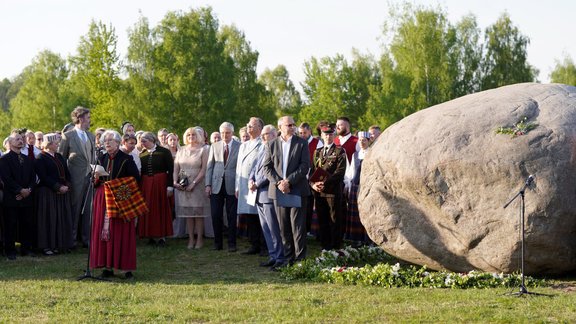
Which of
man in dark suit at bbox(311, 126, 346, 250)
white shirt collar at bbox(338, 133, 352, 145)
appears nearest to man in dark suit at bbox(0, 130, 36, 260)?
man in dark suit at bbox(311, 126, 346, 250)

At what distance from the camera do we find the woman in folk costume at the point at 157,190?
544 inches

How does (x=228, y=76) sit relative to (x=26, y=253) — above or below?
above

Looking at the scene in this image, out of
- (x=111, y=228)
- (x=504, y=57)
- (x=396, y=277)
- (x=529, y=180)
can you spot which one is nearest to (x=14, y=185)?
(x=111, y=228)

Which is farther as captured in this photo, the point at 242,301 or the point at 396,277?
the point at 396,277

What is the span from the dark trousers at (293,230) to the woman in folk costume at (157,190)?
11.4 ft

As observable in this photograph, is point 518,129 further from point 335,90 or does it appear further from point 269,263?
point 335,90

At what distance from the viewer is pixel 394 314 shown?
7.33m

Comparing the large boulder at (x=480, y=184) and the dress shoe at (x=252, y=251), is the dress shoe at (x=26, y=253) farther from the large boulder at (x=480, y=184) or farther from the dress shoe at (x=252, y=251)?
the large boulder at (x=480, y=184)

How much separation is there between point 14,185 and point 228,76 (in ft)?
93.6

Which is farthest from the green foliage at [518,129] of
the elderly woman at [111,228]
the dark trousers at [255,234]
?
the dark trousers at [255,234]

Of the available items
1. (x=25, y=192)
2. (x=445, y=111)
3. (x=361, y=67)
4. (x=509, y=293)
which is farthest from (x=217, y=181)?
(x=361, y=67)

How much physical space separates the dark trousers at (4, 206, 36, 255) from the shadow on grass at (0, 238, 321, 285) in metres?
0.30

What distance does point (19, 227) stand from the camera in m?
12.9

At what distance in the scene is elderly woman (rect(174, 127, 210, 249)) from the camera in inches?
541
